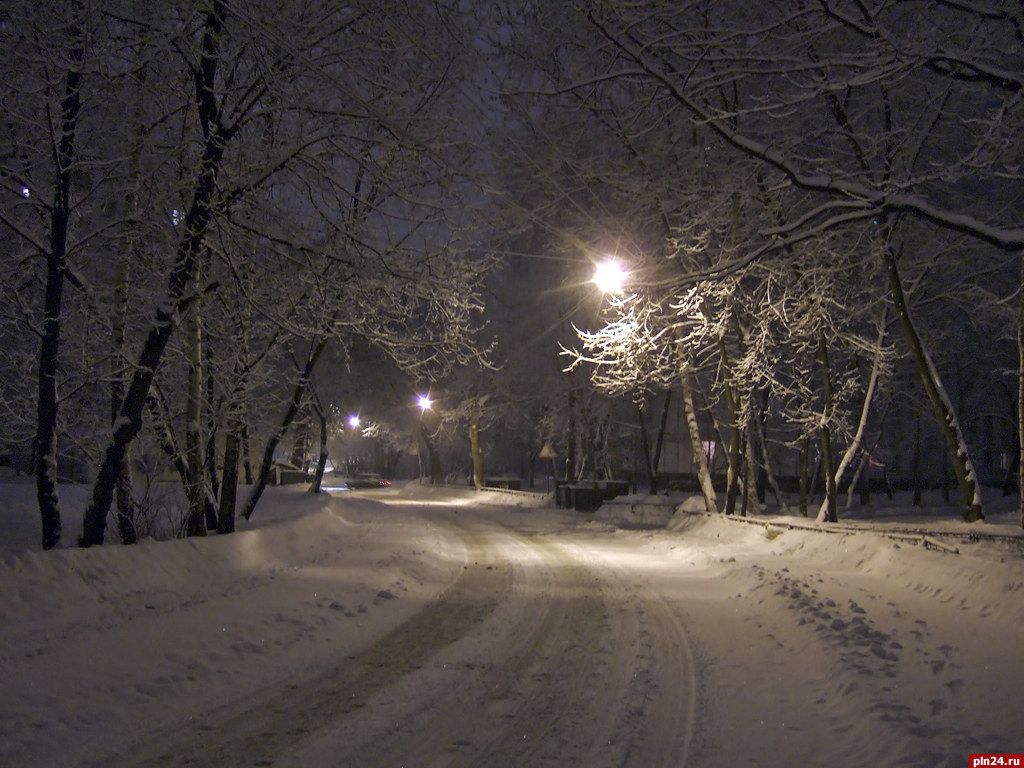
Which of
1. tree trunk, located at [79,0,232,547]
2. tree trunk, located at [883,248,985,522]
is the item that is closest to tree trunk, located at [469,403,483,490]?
tree trunk, located at [883,248,985,522]

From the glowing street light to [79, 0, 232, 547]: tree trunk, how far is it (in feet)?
16.2

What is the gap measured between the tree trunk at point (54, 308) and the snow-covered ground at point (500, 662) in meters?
1.21

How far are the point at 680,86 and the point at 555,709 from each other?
6261mm

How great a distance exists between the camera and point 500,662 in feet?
24.0

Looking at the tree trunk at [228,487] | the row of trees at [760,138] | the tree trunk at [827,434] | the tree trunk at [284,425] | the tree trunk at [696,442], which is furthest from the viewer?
the tree trunk at [696,442]

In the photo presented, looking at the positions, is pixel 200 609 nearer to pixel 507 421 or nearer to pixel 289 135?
pixel 289 135

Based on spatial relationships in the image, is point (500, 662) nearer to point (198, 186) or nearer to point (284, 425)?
point (198, 186)

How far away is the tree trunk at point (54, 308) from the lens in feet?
28.6

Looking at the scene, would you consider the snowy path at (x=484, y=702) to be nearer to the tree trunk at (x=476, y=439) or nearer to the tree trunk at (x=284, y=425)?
the tree trunk at (x=284, y=425)

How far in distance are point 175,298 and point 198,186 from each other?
1.43 meters

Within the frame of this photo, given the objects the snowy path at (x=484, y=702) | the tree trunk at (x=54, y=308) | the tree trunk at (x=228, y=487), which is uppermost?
the tree trunk at (x=54, y=308)

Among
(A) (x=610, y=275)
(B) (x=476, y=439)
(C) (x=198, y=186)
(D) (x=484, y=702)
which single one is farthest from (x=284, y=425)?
(B) (x=476, y=439)

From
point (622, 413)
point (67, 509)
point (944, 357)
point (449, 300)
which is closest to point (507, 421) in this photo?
point (622, 413)

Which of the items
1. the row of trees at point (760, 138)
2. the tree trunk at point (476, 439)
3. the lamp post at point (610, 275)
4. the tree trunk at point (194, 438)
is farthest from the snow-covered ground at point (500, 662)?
the tree trunk at point (476, 439)
